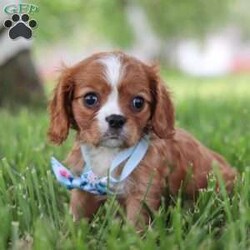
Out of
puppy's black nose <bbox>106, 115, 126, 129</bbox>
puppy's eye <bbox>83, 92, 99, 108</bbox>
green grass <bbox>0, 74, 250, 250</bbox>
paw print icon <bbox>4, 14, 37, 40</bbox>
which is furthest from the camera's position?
paw print icon <bbox>4, 14, 37, 40</bbox>

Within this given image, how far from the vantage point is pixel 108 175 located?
3316 millimetres

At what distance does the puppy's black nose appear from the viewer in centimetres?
320

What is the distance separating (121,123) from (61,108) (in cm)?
38

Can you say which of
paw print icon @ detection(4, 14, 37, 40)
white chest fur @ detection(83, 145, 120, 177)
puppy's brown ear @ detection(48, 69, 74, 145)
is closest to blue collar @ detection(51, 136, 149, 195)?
white chest fur @ detection(83, 145, 120, 177)

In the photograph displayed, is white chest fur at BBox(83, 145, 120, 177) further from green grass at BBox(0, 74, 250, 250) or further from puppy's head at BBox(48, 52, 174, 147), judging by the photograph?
green grass at BBox(0, 74, 250, 250)

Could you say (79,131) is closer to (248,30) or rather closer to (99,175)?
(99,175)

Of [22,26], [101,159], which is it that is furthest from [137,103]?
[22,26]

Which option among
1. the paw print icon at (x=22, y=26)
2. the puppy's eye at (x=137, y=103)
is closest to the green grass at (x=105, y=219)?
the puppy's eye at (x=137, y=103)

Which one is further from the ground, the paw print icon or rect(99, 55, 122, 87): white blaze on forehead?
the paw print icon

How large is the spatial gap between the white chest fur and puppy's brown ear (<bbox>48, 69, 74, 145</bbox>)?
0.13 meters

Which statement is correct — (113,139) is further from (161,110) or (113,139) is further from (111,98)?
(161,110)

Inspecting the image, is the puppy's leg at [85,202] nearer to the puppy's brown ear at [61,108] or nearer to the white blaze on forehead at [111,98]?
the puppy's brown ear at [61,108]

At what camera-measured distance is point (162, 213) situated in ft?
10.3

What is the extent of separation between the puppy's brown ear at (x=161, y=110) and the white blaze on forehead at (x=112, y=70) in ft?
0.75
